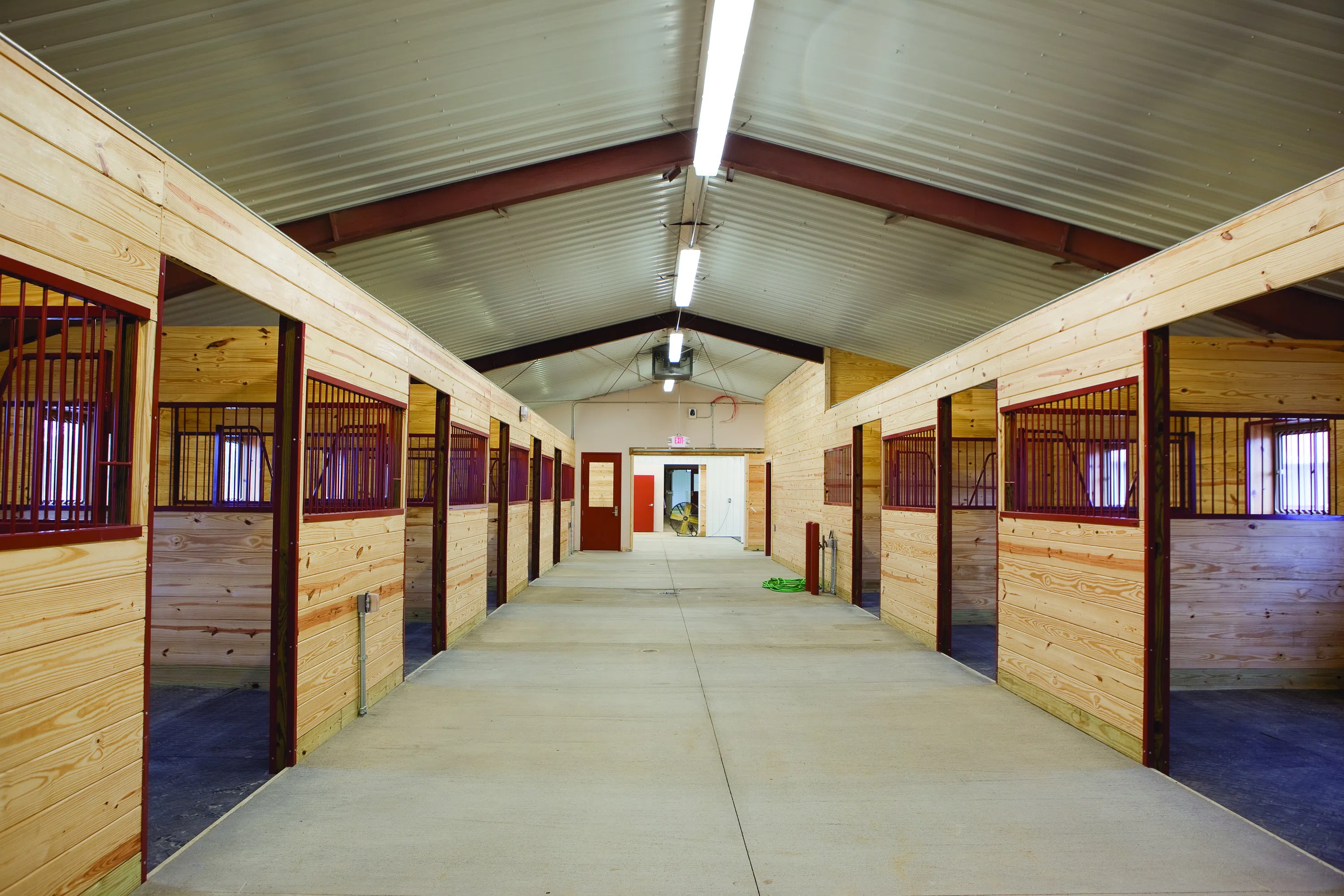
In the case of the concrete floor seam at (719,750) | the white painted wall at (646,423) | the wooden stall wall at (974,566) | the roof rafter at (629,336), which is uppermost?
the roof rafter at (629,336)

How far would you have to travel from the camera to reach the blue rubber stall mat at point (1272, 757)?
2.96 metres

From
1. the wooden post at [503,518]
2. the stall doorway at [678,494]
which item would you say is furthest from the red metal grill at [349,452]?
the stall doorway at [678,494]

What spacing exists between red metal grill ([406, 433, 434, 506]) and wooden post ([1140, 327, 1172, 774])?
5885 millimetres

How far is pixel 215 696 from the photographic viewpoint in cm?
455

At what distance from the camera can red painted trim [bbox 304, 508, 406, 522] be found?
3.68 metres

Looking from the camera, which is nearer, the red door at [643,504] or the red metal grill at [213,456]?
the red metal grill at [213,456]

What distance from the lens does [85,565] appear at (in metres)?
2.17

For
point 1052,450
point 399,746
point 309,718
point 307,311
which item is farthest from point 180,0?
point 1052,450

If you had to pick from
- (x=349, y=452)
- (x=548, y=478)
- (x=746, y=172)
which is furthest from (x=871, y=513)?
(x=349, y=452)

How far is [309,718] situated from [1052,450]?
4.24 metres

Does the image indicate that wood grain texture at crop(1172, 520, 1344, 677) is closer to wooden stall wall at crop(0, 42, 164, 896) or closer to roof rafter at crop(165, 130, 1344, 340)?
roof rafter at crop(165, 130, 1344, 340)

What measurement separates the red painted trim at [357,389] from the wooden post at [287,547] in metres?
0.13

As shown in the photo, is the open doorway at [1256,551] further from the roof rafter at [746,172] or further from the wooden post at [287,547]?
the wooden post at [287,547]

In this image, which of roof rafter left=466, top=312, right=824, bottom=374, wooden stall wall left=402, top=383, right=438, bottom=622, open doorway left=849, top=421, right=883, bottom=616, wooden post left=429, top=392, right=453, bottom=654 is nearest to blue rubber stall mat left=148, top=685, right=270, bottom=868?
wooden post left=429, top=392, right=453, bottom=654
